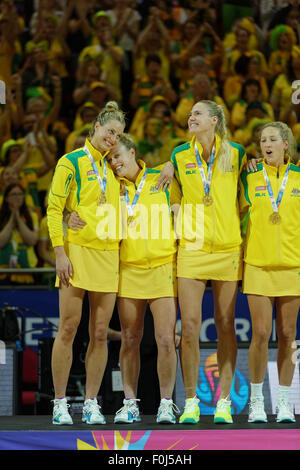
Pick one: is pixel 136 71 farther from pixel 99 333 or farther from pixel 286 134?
pixel 99 333

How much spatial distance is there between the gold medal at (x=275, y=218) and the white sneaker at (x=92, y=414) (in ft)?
5.35

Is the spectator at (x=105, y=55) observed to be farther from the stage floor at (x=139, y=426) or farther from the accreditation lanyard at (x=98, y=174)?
the stage floor at (x=139, y=426)

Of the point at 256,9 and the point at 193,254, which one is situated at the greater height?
the point at 256,9

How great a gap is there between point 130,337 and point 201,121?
4.93 ft

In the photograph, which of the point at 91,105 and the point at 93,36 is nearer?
the point at 91,105

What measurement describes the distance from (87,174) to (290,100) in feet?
17.5

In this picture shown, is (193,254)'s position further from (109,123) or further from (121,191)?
(109,123)

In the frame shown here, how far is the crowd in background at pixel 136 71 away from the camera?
29.5ft

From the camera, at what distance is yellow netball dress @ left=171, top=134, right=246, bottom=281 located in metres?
4.90

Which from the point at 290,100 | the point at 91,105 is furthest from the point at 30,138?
the point at 290,100

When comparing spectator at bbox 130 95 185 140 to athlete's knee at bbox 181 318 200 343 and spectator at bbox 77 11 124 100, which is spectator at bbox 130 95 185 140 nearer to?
spectator at bbox 77 11 124 100

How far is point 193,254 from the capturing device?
4906 millimetres

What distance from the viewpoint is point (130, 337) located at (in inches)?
197

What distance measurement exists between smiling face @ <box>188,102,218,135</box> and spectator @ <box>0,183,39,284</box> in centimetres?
332
